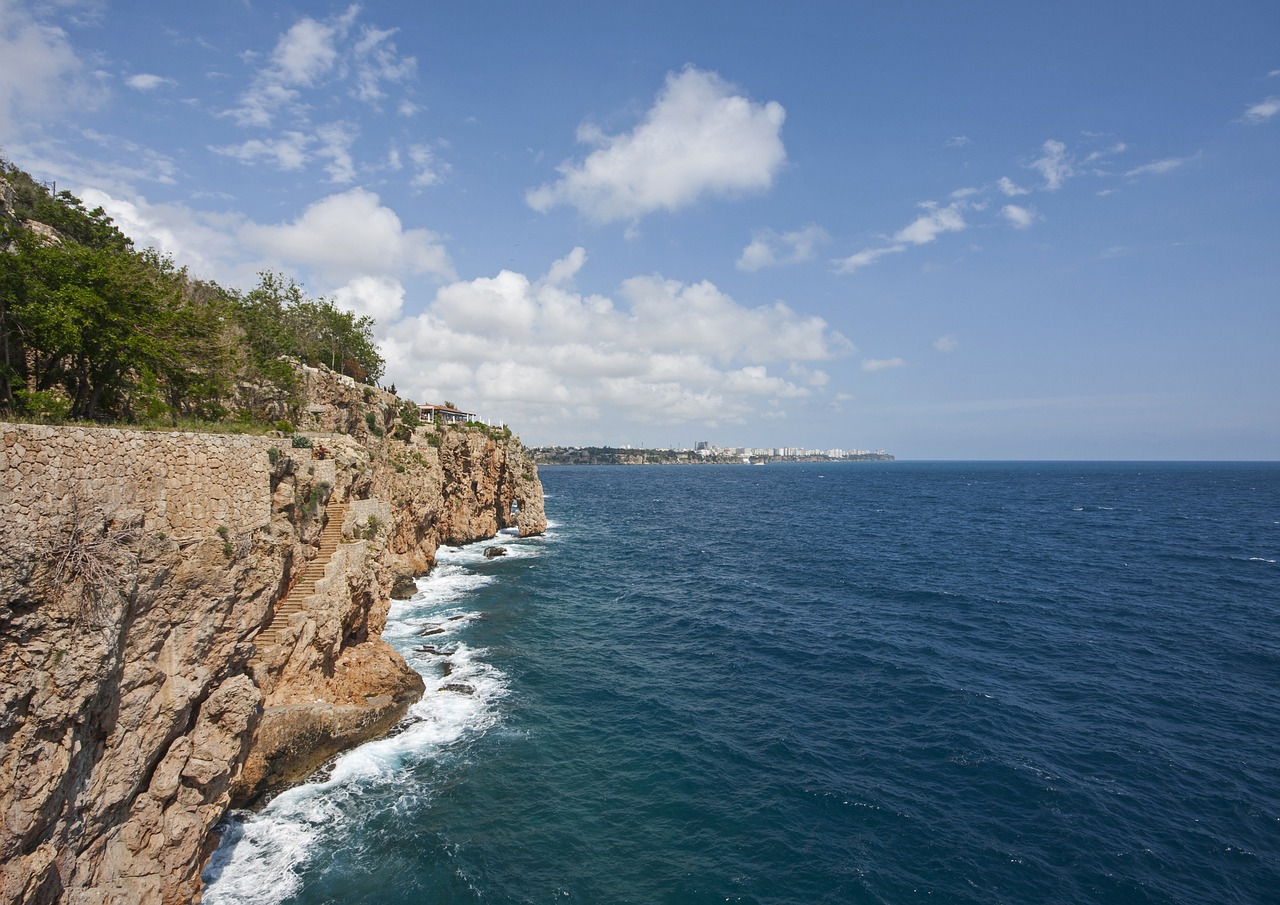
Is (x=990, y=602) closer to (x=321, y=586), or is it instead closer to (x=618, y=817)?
(x=618, y=817)

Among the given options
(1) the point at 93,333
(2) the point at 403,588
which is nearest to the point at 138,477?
(1) the point at 93,333

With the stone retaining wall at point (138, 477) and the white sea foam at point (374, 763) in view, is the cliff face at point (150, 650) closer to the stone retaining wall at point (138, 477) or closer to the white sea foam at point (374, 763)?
the stone retaining wall at point (138, 477)

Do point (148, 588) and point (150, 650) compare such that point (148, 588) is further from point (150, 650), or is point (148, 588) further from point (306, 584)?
point (306, 584)

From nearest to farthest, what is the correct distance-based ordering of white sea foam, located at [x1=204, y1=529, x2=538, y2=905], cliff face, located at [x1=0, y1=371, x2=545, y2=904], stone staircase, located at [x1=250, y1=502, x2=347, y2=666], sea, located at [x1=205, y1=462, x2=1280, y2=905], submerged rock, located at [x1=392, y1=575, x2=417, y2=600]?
cliff face, located at [x1=0, y1=371, x2=545, y2=904] < white sea foam, located at [x1=204, y1=529, x2=538, y2=905] < sea, located at [x1=205, y1=462, x2=1280, y2=905] < stone staircase, located at [x1=250, y1=502, x2=347, y2=666] < submerged rock, located at [x1=392, y1=575, x2=417, y2=600]

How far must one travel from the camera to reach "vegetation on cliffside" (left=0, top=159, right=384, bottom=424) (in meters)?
19.4

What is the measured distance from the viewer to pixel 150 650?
1547 cm

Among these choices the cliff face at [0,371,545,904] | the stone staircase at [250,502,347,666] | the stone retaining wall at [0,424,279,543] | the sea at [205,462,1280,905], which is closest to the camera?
the cliff face at [0,371,545,904]

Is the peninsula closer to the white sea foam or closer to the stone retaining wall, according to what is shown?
the stone retaining wall

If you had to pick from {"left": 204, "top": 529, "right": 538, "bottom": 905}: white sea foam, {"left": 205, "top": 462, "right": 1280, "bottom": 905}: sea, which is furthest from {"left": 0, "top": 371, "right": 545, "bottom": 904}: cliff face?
{"left": 205, "top": 462, "right": 1280, "bottom": 905}: sea

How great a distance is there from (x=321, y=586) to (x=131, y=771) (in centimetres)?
1091

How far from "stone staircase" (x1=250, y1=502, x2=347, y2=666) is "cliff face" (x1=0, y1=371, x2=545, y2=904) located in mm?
111

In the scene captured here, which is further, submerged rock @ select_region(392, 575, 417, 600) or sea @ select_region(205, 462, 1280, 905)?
submerged rock @ select_region(392, 575, 417, 600)

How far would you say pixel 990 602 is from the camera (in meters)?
47.1

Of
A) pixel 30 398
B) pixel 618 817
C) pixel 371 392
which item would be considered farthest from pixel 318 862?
pixel 371 392
